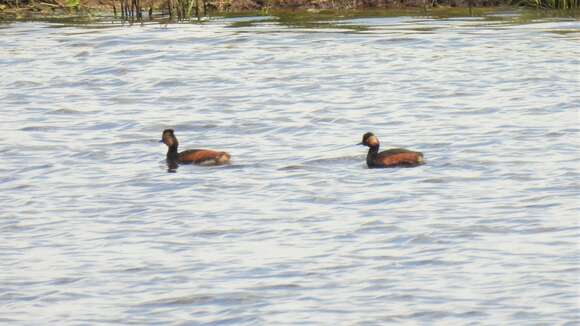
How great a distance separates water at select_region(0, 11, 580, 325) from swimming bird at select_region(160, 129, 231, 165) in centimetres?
23

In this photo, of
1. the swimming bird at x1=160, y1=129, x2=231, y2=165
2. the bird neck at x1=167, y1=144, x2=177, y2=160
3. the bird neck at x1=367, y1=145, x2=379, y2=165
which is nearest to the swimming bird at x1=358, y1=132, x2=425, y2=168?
the bird neck at x1=367, y1=145, x2=379, y2=165

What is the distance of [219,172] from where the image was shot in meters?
15.1

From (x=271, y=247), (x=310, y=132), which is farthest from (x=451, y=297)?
(x=310, y=132)

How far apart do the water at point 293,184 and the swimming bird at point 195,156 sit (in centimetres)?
23

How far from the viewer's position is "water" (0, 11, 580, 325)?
33.8 feet

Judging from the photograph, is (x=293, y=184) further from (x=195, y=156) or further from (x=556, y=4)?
(x=556, y=4)

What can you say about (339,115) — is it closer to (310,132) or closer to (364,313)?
(310,132)

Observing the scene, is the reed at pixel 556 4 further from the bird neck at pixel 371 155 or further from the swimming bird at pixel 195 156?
the swimming bird at pixel 195 156

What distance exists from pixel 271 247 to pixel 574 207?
2757 mm

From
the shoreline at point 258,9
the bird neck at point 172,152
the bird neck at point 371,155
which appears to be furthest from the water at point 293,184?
the shoreline at point 258,9

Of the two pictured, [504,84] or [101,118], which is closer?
[101,118]

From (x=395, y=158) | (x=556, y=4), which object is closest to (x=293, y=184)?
(x=395, y=158)

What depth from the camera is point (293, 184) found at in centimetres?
1438

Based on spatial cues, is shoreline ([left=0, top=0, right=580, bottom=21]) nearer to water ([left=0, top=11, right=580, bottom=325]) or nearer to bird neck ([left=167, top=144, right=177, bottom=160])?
water ([left=0, top=11, right=580, bottom=325])
